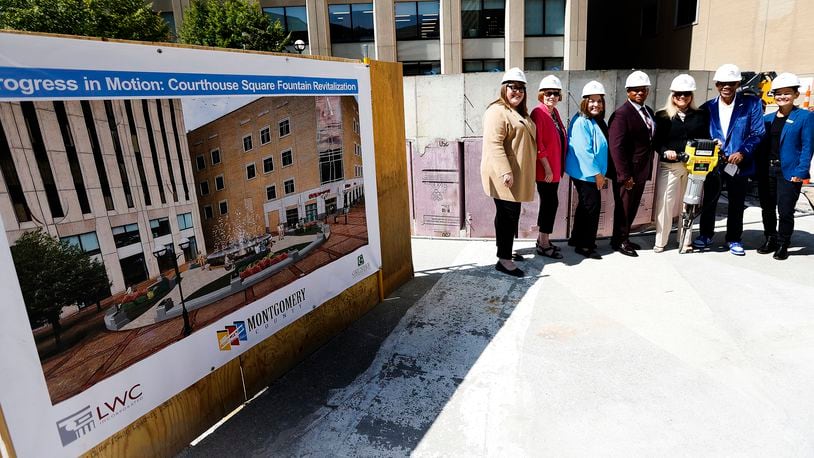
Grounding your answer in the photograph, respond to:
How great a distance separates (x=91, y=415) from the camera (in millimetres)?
2141

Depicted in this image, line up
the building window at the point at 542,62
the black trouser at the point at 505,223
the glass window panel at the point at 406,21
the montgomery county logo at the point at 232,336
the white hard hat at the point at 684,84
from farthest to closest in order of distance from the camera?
the building window at the point at 542,62
the glass window panel at the point at 406,21
the white hard hat at the point at 684,84
the black trouser at the point at 505,223
the montgomery county logo at the point at 232,336

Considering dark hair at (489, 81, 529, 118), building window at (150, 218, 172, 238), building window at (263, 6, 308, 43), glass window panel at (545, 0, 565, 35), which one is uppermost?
building window at (263, 6, 308, 43)

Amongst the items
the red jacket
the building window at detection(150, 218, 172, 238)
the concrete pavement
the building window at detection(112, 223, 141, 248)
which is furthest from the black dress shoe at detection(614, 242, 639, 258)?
the building window at detection(112, 223, 141, 248)

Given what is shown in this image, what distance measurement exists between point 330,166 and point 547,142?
271 centimetres

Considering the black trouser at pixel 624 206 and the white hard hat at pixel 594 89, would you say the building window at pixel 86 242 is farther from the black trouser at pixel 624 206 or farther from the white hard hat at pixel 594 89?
the black trouser at pixel 624 206

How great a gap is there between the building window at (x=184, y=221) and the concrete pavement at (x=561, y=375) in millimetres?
1222

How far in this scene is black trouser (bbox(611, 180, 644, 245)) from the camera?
5.59 meters

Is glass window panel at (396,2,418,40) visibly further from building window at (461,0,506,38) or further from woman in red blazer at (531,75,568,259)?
woman in red blazer at (531,75,568,259)

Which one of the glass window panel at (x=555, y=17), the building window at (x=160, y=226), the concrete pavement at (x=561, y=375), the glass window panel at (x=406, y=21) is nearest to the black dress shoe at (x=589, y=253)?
the concrete pavement at (x=561, y=375)

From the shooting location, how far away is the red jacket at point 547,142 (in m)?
5.18

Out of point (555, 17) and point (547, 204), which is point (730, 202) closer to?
point (547, 204)

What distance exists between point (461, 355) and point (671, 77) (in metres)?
5.37

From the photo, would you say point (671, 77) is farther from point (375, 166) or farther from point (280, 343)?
point (280, 343)

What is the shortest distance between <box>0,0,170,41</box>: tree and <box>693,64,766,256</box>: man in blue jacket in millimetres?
17828
